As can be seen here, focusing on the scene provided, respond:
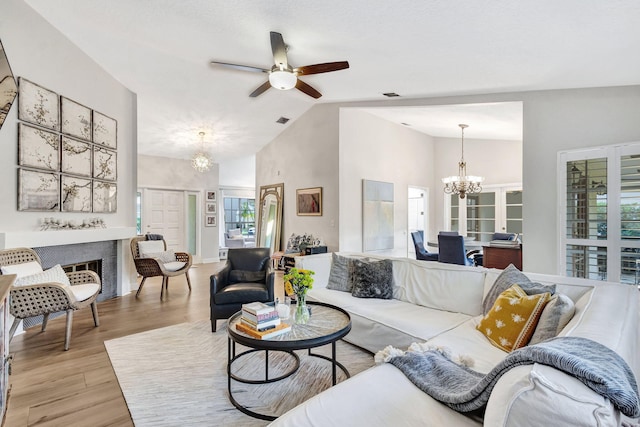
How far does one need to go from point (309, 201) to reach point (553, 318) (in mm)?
4856

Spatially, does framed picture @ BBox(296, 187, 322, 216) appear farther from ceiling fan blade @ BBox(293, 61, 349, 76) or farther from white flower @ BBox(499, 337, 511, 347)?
white flower @ BBox(499, 337, 511, 347)

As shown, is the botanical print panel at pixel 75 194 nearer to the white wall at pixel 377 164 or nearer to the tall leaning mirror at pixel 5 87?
the tall leaning mirror at pixel 5 87

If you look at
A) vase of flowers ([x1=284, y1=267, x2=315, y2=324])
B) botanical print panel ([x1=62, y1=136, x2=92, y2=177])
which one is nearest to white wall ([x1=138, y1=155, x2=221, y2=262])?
botanical print panel ([x1=62, y1=136, x2=92, y2=177])

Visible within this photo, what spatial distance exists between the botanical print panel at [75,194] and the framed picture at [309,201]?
138 inches

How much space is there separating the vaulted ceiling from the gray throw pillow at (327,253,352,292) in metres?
2.24

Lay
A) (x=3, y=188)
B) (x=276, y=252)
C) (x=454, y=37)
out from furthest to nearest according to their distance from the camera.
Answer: (x=276, y=252), (x=3, y=188), (x=454, y=37)

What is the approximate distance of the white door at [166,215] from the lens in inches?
296

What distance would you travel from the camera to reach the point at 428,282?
299cm

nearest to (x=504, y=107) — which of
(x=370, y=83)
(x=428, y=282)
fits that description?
(x=370, y=83)

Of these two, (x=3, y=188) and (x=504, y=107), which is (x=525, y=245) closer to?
(x=504, y=107)

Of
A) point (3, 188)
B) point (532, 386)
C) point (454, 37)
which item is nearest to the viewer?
point (532, 386)

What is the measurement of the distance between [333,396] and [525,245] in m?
3.71

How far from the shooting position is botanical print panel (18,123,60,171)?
3.40 metres

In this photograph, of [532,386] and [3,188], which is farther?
[3,188]
